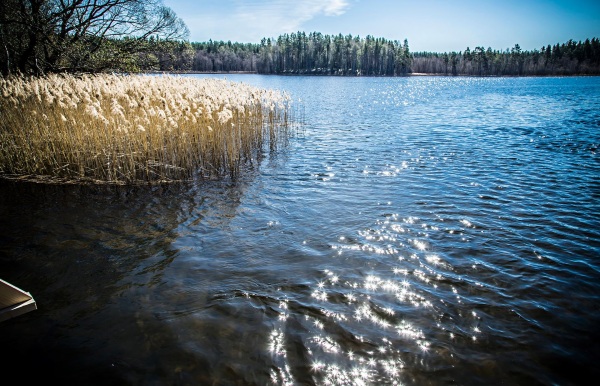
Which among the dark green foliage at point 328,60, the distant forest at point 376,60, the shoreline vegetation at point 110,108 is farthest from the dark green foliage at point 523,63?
the shoreline vegetation at point 110,108

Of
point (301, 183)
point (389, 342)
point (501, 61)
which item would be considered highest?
point (501, 61)

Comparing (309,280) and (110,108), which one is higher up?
(110,108)

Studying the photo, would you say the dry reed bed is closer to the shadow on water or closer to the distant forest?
the shadow on water

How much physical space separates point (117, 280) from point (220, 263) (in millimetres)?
1603

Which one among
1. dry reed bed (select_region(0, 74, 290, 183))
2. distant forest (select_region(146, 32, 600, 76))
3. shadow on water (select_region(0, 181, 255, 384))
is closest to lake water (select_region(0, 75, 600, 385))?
shadow on water (select_region(0, 181, 255, 384))

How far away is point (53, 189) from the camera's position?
9094mm

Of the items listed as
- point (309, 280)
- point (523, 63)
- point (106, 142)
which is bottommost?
point (309, 280)

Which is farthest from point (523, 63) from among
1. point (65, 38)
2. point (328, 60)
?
point (65, 38)

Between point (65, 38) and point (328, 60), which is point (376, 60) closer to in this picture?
point (328, 60)

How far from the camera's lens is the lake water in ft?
12.0

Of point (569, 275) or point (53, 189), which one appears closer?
point (569, 275)

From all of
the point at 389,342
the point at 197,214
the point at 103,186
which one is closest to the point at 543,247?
the point at 389,342

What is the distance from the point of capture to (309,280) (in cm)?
520

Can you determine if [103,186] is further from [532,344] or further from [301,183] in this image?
[532,344]
